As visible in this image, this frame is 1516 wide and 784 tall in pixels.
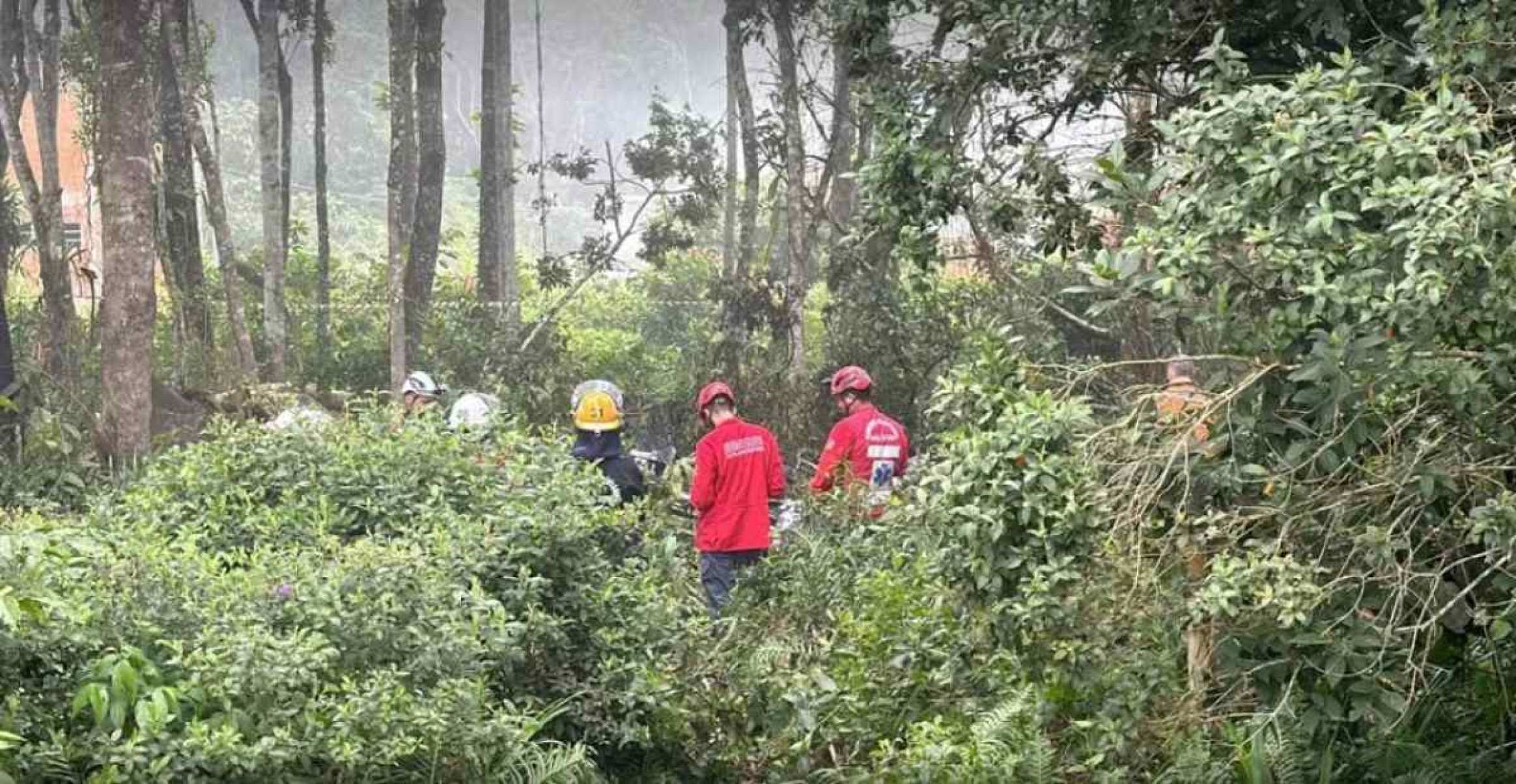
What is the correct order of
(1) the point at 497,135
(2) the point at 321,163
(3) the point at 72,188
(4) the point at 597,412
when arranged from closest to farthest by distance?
1. (4) the point at 597,412
2. (1) the point at 497,135
3. (2) the point at 321,163
4. (3) the point at 72,188

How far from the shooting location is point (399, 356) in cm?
1986

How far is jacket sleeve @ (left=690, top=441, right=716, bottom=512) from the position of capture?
10055 mm

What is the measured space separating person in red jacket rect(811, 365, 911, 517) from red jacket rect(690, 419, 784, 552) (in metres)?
0.45

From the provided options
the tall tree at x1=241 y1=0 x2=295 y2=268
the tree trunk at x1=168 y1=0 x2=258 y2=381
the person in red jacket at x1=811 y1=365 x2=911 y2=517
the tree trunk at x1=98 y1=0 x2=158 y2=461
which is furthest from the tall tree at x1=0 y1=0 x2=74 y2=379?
the person in red jacket at x1=811 y1=365 x2=911 y2=517

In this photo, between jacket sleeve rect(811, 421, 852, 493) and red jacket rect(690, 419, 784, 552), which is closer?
red jacket rect(690, 419, 784, 552)

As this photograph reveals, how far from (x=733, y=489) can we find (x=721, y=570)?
432 millimetres

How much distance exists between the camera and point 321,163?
23312 mm

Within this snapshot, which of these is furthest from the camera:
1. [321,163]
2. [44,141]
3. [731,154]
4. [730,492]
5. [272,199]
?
[321,163]

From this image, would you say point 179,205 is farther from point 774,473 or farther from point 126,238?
point 774,473

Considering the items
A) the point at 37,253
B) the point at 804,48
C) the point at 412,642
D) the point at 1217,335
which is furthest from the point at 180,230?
the point at 1217,335

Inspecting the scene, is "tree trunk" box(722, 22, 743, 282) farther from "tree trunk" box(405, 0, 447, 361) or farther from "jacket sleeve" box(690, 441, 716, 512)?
"jacket sleeve" box(690, 441, 716, 512)

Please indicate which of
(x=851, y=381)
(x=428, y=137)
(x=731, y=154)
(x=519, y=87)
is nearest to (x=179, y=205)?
(x=428, y=137)

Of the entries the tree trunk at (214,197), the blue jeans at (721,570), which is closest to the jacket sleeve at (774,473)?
the blue jeans at (721,570)

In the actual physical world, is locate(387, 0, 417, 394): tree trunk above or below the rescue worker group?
above
